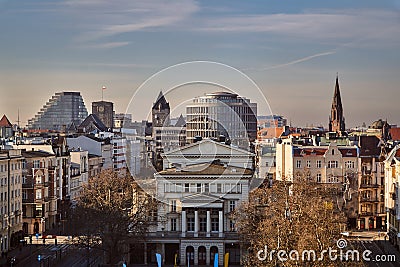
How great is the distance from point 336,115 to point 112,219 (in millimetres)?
84876

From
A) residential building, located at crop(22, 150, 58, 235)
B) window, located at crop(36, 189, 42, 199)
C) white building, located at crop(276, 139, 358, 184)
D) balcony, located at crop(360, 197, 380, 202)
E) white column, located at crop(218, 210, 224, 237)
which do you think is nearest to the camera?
white column, located at crop(218, 210, 224, 237)

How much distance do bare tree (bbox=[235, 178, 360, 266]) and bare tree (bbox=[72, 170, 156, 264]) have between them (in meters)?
6.56

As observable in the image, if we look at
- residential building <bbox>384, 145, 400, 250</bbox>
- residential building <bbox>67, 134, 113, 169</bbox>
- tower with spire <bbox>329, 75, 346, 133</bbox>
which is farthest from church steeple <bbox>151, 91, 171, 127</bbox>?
tower with spire <bbox>329, 75, 346, 133</bbox>

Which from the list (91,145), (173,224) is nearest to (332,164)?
(173,224)

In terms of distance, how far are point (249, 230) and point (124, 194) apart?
1070cm

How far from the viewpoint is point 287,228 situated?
137 feet

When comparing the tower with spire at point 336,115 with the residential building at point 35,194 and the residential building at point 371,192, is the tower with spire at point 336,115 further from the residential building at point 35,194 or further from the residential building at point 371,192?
the residential building at point 35,194

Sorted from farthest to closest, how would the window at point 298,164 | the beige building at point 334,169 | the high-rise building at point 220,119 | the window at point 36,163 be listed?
the high-rise building at point 220,119
the window at point 298,164
the beige building at point 334,169
the window at point 36,163

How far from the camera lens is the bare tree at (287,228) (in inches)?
1330

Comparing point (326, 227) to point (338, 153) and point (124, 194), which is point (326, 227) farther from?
point (338, 153)

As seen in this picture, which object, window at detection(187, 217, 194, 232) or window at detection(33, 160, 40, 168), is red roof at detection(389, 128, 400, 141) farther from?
window at detection(187, 217, 194, 232)

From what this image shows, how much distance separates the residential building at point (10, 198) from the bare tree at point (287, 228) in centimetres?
1717

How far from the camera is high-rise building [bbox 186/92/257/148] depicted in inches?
3228

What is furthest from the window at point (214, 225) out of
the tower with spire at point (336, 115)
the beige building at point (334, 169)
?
the tower with spire at point (336, 115)
